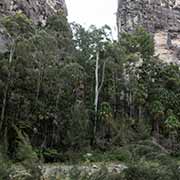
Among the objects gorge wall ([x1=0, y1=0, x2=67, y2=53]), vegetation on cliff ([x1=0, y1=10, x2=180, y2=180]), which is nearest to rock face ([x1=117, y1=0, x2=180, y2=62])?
gorge wall ([x1=0, y1=0, x2=67, y2=53])

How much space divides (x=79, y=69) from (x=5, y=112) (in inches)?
205

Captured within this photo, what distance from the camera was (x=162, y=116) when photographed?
80.5 ft

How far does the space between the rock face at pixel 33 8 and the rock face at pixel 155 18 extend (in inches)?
315

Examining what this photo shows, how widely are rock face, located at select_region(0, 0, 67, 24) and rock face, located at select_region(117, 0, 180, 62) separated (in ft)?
26.3

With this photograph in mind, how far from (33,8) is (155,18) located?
14524 mm

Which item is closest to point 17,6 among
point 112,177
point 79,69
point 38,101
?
point 79,69

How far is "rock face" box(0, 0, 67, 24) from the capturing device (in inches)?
1116

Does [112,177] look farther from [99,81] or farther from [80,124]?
[99,81]

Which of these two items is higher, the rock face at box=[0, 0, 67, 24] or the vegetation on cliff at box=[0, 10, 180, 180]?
the rock face at box=[0, 0, 67, 24]

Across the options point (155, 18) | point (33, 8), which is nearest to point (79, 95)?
point (33, 8)

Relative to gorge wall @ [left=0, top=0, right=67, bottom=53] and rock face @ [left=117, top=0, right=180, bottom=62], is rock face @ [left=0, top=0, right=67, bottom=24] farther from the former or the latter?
rock face @ [left=117, top=0, right=180, bottom=62]

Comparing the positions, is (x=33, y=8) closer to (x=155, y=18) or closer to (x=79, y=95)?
(x=79, y=95)

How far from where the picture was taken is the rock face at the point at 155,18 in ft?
126

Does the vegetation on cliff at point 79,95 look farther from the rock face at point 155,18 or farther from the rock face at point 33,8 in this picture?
the rock face at point 155,18
